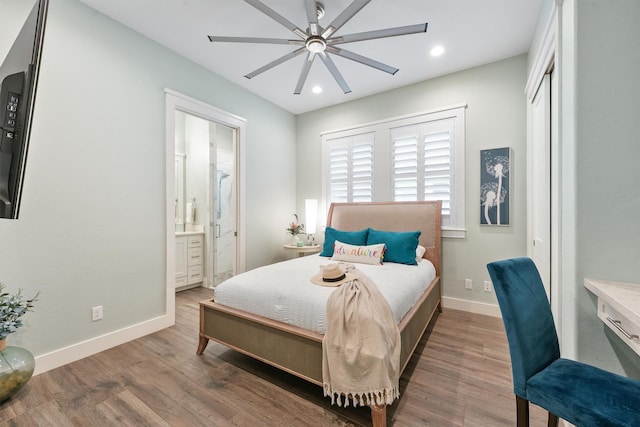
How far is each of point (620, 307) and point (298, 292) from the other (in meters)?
1.57

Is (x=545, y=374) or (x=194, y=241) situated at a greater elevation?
(x=194, y=241)

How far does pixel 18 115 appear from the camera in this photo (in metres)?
1.15

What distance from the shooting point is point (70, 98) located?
218 cm

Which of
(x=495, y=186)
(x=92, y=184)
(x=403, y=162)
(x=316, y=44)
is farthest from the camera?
(x=403, y=162)

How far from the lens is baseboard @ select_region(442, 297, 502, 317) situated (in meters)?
3.08

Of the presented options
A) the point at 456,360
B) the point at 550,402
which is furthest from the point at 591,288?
the point at 456,360

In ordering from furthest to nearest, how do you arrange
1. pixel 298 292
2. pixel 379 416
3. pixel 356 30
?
pixel 356 30, pixel 298 292, pixel 379 416

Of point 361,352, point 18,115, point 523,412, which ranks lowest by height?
point 523,412

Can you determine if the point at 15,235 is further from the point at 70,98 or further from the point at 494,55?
the point at 494,55

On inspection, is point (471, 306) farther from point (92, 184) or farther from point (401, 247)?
point (92, 184)

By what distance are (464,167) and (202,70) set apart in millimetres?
3402

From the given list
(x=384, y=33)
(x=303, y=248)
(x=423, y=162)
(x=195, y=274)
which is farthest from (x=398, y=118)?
(x=195, y=274)

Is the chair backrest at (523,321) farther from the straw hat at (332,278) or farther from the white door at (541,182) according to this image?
the white door at (541,182)

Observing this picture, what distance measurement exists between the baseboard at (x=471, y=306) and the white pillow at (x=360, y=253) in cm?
119
